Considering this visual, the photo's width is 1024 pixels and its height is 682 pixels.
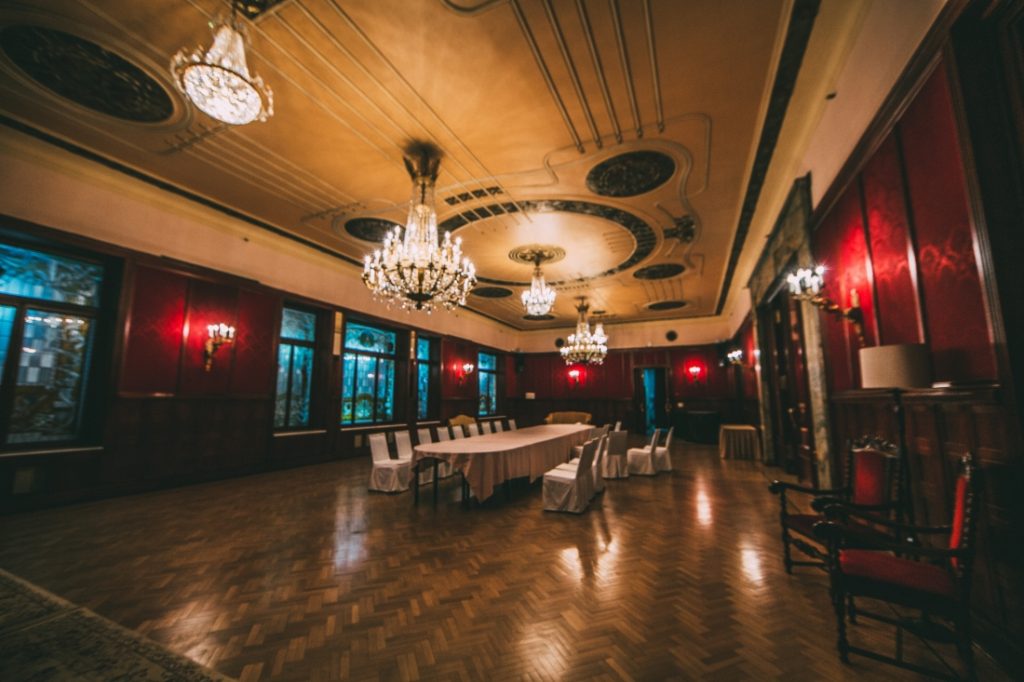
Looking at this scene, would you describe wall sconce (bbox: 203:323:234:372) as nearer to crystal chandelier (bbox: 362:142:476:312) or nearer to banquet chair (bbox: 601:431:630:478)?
crystal chandelier (bbox: 362:142:476:312)

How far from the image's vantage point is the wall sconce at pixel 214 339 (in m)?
6.34

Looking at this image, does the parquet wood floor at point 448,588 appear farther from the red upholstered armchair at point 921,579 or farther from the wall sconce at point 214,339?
the wall sconce at point 214,339

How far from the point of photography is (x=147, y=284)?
5.75 m

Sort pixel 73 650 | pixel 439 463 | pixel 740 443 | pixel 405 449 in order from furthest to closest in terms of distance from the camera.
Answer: pixel 740 443 < pixel 439 463 < pixel 405 449 < pixel 73 650

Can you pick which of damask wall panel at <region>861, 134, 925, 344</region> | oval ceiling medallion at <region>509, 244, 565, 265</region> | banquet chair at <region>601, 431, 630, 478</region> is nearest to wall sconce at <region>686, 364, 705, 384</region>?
oval ceiling medallion at <region>509, 244, 565, 265</region>

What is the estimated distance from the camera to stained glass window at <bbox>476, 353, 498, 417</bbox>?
15000 mm

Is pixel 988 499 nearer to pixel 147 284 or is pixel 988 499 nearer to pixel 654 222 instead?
pixel 654 222

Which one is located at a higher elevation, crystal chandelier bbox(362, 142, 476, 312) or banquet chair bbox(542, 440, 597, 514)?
crystal chandelier bbox(362, 142, 476, 312)

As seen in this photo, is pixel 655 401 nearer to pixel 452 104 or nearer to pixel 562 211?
pixel 562 211

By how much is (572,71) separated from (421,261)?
235cm

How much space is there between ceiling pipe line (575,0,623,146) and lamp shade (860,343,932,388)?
3.14 m

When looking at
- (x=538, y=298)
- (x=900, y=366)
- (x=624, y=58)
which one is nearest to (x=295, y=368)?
(x=538, y=298)

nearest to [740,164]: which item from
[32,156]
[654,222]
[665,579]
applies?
[654,222]

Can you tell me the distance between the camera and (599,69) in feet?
12.3
